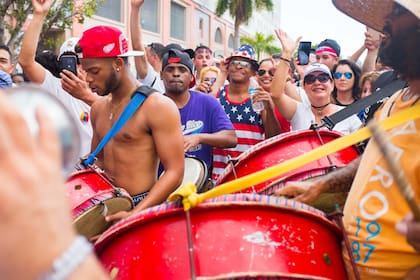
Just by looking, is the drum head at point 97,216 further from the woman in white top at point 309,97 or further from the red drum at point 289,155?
the woman in white top at point 309,97

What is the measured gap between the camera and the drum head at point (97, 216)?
8.68 ft

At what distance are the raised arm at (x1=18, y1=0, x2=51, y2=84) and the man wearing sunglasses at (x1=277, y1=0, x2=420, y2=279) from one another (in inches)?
109

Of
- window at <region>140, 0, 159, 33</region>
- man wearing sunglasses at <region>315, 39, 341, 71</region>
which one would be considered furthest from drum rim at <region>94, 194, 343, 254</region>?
window at <region>140, 0, 159, 33</region>

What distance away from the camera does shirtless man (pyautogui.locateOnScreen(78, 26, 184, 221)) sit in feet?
10.3

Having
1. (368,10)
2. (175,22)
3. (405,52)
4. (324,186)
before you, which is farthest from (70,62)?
(175,22)

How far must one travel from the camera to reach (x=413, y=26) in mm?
1704

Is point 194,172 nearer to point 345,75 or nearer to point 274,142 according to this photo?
point 274,142

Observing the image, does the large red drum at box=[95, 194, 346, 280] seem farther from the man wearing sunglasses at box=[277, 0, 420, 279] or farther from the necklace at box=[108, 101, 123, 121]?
the necklace at box=[108, 101, 123, 121]

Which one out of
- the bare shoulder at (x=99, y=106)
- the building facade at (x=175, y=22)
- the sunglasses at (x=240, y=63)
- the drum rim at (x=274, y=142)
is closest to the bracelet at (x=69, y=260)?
the drum rim at (x=274, y=142)

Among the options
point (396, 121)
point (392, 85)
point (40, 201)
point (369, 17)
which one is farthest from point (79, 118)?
point (40, 201)

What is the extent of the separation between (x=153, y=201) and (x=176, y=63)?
2435 millimetres

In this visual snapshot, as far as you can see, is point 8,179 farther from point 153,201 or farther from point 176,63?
point 176,63

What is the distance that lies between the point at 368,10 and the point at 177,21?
3418 cm

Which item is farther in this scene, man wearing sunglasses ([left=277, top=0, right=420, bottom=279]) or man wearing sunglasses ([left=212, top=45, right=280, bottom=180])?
man wearing sunglasses ([left=212, top=45, right=280, bottom=180])
